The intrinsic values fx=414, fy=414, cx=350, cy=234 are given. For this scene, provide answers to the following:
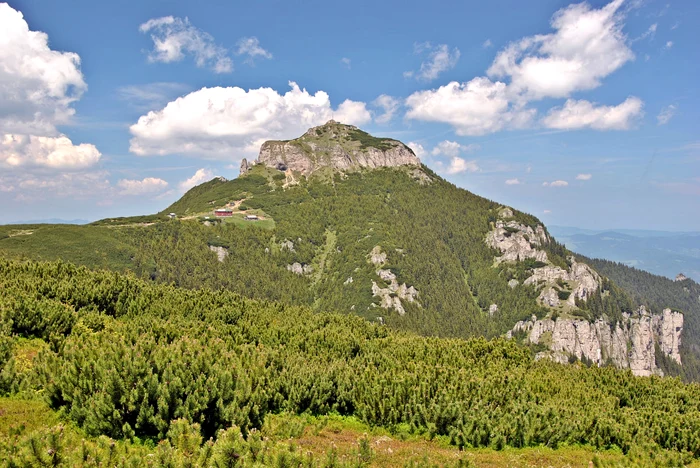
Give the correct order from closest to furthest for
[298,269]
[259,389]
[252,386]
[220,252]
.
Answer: [259,389], [252,386], [220,252], [298,269]

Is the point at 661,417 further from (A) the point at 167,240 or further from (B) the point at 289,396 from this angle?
(A) the point at 167,240

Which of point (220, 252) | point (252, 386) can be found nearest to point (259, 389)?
point (252, 386)

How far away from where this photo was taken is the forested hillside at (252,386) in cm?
1230

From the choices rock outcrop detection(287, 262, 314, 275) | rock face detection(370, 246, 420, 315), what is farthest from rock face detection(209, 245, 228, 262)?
rock face detection(370, 246, 420, 315)

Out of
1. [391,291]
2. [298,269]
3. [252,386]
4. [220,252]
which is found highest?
[252,386]

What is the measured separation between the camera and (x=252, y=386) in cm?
1573

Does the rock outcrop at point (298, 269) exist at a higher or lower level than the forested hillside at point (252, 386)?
lower

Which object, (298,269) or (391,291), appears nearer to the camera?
(391,291)

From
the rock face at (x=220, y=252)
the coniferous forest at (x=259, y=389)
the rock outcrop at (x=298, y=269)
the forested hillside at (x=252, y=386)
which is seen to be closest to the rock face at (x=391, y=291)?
the rock outcrop at (x=298, y=269)

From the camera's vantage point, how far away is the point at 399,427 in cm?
1723

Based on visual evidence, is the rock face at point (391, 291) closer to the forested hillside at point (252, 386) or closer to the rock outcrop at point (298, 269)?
the rock outcrop at point (298, 269)

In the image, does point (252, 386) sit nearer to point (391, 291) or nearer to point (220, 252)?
point (220, 252)

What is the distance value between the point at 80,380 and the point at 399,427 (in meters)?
11.8

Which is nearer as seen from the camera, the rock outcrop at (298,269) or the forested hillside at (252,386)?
the forested hillside at (252,386)
